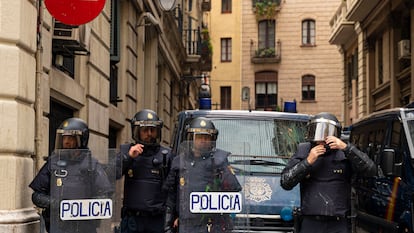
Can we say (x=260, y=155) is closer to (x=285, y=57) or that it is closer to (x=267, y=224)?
(x=267, y=224)

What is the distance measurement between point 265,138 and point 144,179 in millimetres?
2076

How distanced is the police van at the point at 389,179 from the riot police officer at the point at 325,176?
6.11ft

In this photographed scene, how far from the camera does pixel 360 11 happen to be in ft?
91.9

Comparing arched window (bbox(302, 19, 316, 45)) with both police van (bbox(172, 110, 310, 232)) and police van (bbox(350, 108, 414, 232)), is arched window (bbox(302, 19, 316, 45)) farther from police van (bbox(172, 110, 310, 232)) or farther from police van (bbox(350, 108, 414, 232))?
police van (bbox(172, 110, 310, 232))

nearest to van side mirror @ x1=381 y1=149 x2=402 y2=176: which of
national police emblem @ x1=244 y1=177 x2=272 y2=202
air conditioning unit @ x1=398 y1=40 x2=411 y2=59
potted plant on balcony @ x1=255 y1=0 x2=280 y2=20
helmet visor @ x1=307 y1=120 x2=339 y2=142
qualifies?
national police emblem @ x1=244 y1=177 x2=272 y2=202

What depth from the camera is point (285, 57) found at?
157ft

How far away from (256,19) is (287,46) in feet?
9.93

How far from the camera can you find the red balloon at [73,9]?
750 centimetres

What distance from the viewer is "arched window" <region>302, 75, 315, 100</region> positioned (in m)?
47.6

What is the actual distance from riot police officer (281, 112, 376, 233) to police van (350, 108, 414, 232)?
186cm

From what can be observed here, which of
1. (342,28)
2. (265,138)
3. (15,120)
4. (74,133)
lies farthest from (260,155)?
(342,28)

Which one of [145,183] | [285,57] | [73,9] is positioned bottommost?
[145,183]

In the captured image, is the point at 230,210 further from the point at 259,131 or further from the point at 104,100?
the point at 104,100

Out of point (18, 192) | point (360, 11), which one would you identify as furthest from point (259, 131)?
point (360, 11)
